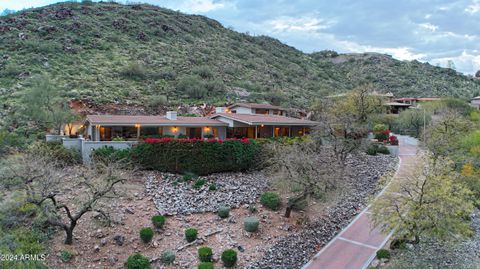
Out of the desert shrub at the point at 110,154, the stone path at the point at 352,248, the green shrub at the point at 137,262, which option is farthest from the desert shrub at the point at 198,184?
the stone path at the point at 352,248

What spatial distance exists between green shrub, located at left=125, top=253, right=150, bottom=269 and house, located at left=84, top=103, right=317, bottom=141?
13.4 meters

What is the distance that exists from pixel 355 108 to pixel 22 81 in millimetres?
42145

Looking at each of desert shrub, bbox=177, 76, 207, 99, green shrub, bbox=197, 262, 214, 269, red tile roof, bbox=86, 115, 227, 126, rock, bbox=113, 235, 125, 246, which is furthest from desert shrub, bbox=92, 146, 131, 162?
desert shrub, bbox=177, 76, 207, 99

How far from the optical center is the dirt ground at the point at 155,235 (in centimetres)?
1636

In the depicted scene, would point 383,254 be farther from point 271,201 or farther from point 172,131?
point 172,131

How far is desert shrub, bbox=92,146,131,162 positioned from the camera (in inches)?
936

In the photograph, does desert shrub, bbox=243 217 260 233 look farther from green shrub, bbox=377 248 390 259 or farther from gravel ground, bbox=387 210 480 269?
gravel ground, bbox=387 210 480 269

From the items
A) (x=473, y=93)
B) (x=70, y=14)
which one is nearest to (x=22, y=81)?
(x=70, y=14)

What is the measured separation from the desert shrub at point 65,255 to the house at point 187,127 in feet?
41.5

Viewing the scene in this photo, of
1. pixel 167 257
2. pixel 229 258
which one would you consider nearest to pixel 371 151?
pixel 229 258

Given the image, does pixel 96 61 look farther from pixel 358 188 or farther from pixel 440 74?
pixel 440 74

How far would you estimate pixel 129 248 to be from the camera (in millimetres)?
17156

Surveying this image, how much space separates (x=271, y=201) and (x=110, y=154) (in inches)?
486

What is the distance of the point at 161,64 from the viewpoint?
5638 centimetres
